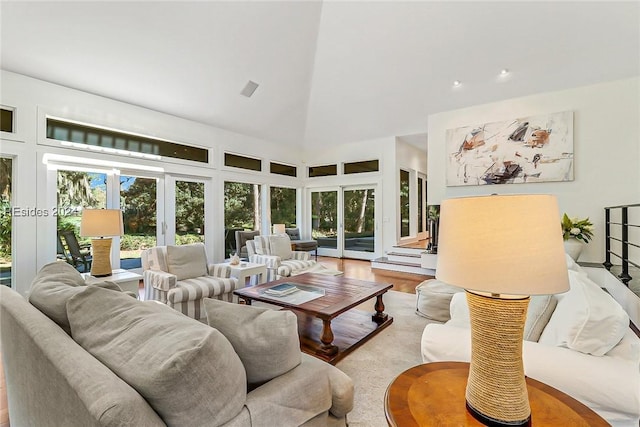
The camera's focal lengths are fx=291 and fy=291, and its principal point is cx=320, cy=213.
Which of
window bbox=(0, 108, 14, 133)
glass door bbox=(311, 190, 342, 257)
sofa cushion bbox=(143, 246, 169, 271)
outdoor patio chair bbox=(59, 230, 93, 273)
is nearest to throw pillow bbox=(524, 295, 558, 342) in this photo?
sofa cushion bbox=(143, 246, 169, 271)

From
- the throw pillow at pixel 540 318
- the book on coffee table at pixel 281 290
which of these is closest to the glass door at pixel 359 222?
the book on coffee table at pixel 281 290

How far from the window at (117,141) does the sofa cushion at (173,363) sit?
176 inches

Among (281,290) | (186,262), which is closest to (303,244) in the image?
(186,262)

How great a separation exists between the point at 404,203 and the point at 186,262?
5.79 metres

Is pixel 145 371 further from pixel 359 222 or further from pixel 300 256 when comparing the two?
pixel 359 222

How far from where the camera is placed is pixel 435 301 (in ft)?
10.8

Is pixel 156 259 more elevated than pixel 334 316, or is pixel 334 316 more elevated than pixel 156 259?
pixel 156 259

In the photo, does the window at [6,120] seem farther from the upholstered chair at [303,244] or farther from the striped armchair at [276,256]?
the upholstered chair at [303,244]

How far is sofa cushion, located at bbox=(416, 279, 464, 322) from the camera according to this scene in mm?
3260

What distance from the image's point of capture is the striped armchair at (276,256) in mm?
4535

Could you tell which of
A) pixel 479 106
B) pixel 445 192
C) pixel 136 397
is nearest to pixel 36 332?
pixel 136 397

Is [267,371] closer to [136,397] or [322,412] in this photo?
[322,412]

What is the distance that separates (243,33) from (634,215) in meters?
6.42

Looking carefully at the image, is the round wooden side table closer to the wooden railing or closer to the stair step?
the wooden railing
